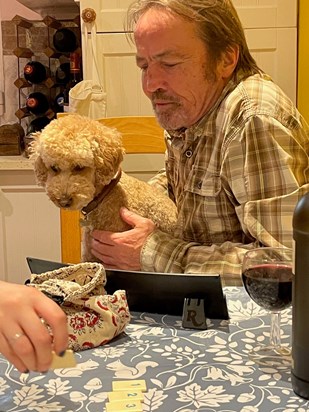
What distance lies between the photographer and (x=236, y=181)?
1.39m

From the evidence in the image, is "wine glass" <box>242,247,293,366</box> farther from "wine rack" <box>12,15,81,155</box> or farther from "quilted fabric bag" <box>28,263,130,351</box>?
"wine rack" <box>12,15,81,155</box>

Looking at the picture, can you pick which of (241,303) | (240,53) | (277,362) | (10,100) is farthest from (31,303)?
(10,100)

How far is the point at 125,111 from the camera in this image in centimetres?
257

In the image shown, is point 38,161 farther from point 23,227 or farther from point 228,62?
point 23,227

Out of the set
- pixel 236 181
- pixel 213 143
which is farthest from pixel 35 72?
pixel 236 181

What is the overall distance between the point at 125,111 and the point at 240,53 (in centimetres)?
108

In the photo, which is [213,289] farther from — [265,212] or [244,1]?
[244,1]

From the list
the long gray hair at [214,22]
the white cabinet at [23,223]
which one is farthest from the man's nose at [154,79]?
the white cabinet at [23,223]

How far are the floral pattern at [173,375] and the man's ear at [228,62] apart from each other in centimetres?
71

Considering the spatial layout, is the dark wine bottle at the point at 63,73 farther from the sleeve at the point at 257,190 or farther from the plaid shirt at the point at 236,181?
the sleeve at the point at 257,190

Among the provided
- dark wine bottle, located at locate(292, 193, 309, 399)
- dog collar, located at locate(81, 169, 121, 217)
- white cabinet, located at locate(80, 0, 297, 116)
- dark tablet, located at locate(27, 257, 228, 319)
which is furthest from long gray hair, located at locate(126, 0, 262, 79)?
white cabinet, located at locate(80, 0, 297, 116)

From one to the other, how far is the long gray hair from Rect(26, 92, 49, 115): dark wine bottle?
1.46 meters

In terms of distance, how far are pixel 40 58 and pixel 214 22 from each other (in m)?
1.78

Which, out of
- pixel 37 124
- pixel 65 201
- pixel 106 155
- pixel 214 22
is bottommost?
pixel 65 201
